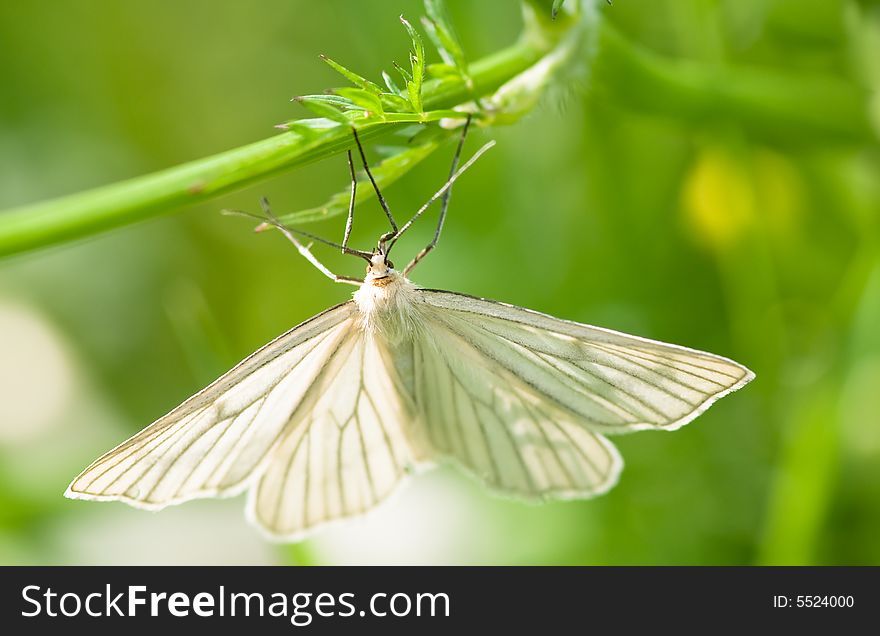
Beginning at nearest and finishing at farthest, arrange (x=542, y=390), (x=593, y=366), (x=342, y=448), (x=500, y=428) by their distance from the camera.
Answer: (x=593, y=366)
(x=542, y=390)
(x=500, y=428)
(x=342, y=448)

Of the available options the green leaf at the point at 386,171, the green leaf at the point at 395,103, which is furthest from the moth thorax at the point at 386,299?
the green leaf at the point at 395,103

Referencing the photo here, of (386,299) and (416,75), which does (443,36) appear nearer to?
(416,75)

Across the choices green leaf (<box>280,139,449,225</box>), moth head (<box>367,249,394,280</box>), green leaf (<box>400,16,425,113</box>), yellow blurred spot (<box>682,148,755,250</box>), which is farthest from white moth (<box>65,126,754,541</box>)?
yellow blurred spot (<box>682,148,755,250</box>)

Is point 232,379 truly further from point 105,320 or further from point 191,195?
point 105,320

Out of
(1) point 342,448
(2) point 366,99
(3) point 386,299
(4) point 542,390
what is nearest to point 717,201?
(4) point 542,390

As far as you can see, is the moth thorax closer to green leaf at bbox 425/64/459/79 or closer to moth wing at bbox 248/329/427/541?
→ moth wing at bbox 248/329/427/541

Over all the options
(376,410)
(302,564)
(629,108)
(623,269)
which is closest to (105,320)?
(302,564)
